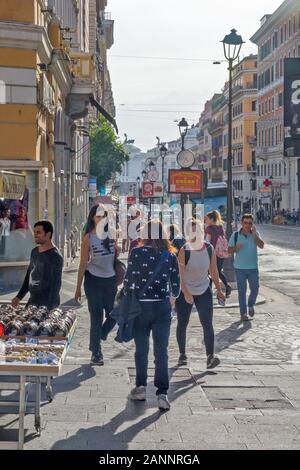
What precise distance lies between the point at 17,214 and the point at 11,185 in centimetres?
78

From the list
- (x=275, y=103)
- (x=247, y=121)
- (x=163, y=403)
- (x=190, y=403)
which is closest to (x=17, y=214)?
(x=190, y=403)

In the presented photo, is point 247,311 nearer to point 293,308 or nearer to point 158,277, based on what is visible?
point 293,308

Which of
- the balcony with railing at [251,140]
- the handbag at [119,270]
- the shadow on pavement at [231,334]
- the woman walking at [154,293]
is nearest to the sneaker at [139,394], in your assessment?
the woman walking at [154,293]

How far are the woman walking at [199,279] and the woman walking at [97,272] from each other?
83 centimetres

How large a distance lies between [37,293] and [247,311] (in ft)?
21.9

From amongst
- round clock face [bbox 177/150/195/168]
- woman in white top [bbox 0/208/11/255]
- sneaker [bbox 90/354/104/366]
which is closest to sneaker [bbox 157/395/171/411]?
sneaker [bbox 90/354/104/366]

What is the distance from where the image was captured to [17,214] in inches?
762

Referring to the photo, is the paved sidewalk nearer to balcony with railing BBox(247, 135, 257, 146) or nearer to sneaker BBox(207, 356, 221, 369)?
sneaker BBox(207, 356, 221, 369)

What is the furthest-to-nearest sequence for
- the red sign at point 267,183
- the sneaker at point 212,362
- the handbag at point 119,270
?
the red sign at point 267,183 → the handbag at point 119,270 → the sneaker at point 212,362

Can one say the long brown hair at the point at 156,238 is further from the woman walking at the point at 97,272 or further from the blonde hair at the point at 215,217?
the blonde hair at the point at 215,217

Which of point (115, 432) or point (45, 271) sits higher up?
point (45, 271)

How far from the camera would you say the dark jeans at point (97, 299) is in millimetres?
10414

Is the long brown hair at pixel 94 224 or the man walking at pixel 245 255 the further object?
the man walking at pixel 245 255

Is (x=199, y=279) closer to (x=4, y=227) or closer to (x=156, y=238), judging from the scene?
(x=156, y=238)
